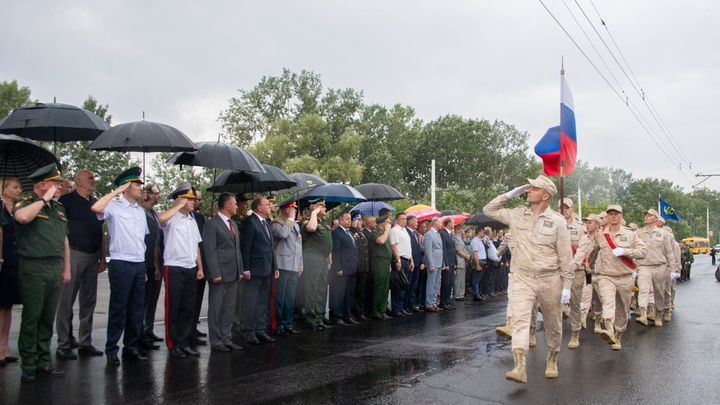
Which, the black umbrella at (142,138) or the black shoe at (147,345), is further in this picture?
the black shoe at (147,345)

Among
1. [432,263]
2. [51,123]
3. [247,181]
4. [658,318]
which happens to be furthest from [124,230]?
[658,318]

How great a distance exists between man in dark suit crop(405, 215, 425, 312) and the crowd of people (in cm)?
75

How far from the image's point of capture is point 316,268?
457 inches

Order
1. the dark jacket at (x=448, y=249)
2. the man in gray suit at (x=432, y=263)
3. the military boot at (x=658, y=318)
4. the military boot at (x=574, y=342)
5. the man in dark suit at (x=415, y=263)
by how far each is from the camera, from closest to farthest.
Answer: the military boot at (x=574, y=342) → the military boot at (x=658, y=318) → the man in dark suit at (x=415, y=263) → the man in gray suit at (x=432, y=263) → the dark jacket at (x=448, y=249)

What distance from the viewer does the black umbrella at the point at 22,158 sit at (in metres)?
8.42

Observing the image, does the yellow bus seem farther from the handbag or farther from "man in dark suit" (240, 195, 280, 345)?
"man in dark suit" (240, 195, 280, 345)

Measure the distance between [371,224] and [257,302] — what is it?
13.5 feet

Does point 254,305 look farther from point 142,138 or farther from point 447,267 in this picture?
point 447,267

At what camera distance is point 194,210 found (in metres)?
10.3

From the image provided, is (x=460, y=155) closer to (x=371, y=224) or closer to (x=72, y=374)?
(x=371, y=224)

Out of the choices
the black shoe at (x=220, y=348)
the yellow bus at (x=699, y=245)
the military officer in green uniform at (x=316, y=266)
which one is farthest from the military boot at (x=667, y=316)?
the yellow bus at (x=699, y=245)

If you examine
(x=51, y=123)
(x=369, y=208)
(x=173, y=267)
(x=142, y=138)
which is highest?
(x=51, y=123)

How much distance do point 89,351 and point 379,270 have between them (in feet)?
19.4

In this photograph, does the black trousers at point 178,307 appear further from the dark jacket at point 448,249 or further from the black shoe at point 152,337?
the dark jacket at point 448,249
